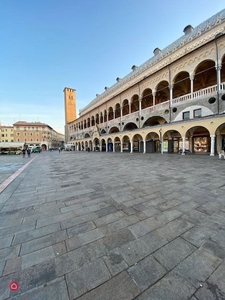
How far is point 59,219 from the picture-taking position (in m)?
2.86

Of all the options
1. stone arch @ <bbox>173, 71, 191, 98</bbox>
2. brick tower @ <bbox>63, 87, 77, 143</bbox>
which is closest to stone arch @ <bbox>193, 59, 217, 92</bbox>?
stone arch @ <bbox>173, 71, 191, 98</bbox>

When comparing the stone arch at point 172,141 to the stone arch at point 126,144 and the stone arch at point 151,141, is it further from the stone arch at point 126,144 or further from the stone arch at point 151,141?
the stone arch at point 126,144

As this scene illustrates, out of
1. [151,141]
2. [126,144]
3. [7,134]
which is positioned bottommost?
[126,144]

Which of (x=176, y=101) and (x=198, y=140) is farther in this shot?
(x=198, y=140)

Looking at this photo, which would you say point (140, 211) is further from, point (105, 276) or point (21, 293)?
point (21, 293)

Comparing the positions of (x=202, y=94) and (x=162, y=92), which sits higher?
(x=162, y=92)

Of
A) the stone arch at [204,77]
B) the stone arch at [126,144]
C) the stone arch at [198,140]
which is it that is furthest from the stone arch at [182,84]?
the stone arch at [126,144]

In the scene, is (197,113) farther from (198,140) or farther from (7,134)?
(7,134)

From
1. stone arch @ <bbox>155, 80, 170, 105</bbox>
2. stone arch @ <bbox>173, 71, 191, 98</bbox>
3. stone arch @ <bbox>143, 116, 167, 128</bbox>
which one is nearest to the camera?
stone arch @ <bbox>173, 71, 191, 98</bbox>

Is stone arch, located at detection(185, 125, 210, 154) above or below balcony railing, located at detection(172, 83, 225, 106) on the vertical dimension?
below

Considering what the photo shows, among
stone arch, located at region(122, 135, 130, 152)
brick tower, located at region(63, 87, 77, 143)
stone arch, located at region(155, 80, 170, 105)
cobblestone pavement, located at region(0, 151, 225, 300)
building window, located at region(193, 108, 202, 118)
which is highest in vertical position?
brick tower, located at region(63, 87, 77, 143)

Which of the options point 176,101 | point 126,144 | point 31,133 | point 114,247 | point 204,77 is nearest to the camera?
point 114,247

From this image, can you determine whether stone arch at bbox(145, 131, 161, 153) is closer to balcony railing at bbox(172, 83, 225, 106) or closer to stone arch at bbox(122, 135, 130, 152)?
balcony railing at bbox(172, 83, 225, 106)

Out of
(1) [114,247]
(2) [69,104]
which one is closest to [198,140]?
(1) [114,247]
